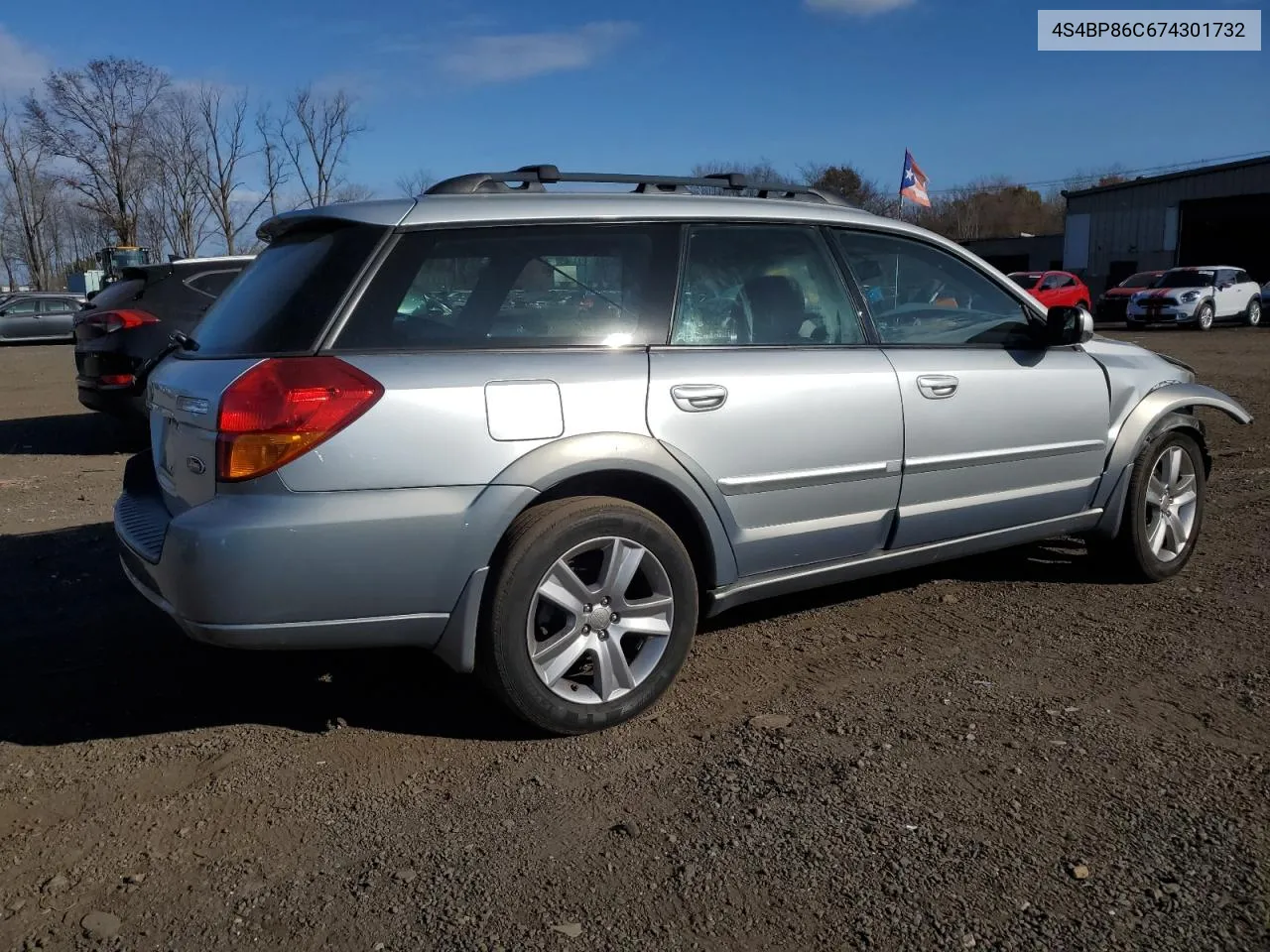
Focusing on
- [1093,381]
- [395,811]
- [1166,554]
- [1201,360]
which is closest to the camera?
[395,811]

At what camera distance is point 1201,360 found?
1705 cm

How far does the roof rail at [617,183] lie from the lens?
3701 millimetres

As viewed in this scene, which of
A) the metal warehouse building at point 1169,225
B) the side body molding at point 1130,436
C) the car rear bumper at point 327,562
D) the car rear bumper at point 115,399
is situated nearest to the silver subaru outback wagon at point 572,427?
the car rear bumper at point 327,562

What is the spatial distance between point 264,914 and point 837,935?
1321 mm

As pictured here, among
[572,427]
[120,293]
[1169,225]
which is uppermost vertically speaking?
[1169,225]

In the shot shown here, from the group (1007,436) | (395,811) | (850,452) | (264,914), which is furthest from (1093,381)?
(264,914)

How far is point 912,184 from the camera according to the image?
22.3 metres

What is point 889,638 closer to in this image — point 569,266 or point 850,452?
point 850,452

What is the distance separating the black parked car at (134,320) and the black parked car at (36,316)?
24.4 m

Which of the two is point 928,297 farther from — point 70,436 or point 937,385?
point 70,436

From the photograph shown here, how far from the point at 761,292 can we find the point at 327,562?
1889 millimetres

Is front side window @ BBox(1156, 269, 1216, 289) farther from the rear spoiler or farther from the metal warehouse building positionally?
the rear spoiler

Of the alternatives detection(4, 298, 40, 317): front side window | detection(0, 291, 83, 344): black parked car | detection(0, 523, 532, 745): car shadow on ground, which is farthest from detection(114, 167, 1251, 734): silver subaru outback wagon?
detection(4, 298, 40, 317): front side window

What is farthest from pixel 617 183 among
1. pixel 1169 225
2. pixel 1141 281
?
pixel 1169 225
